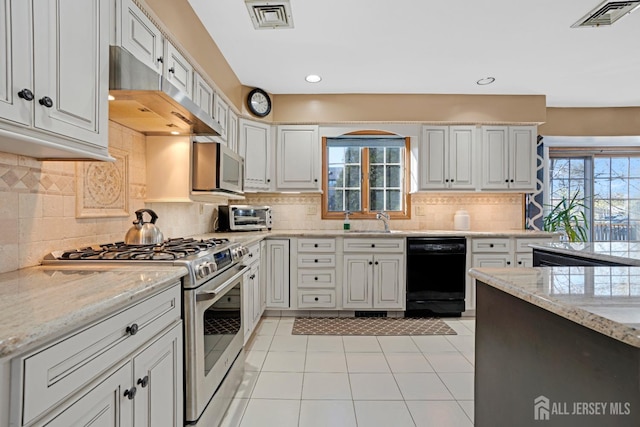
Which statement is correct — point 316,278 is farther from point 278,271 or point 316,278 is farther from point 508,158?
point 508,158

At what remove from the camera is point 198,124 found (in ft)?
6.84

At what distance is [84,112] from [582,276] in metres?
1.92

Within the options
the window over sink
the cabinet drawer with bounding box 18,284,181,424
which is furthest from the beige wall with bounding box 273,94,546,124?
the cabinet drawer with bounding box 18,284,181,424

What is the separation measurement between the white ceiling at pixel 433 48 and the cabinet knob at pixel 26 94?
1693 millimetres

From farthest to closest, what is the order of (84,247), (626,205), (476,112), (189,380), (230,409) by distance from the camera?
(626,205) < (476,112) < (230,409) < (84,247) < (189,380)

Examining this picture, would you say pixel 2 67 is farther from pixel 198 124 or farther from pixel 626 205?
pixel 626 205

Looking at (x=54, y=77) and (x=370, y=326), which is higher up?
(x=54, y=77)

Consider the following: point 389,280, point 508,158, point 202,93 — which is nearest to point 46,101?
point 202,93

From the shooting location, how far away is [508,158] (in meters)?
3.97

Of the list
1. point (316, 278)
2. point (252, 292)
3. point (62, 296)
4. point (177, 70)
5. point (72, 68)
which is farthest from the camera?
point (316, 278)

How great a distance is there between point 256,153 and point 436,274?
2.33m

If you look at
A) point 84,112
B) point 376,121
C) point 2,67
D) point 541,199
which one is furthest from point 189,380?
point 541,199

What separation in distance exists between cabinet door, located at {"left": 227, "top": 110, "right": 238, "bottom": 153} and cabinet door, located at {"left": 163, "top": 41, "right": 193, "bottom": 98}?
0.94 m

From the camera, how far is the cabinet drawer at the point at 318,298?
3.68 meters
